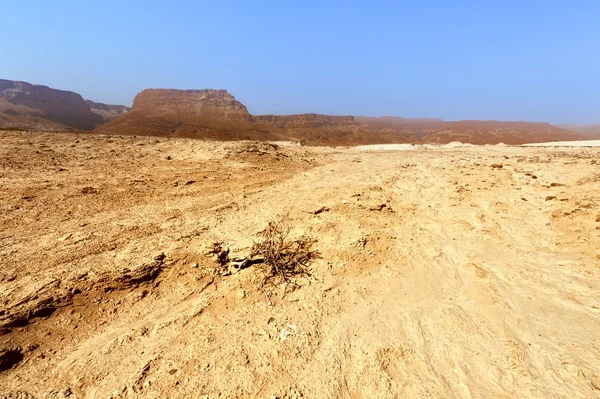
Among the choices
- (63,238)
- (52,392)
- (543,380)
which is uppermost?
(63,238)

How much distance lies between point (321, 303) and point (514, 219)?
3793 mm

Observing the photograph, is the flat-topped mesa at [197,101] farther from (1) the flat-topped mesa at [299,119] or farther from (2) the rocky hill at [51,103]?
(2) the rocky hill at [51,103]

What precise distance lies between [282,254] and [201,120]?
51350 millimetres

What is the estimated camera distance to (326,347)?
2492mm

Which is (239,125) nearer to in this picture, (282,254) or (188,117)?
(188,117)

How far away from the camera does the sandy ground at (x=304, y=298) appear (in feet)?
7.29

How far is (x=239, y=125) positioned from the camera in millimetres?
51250

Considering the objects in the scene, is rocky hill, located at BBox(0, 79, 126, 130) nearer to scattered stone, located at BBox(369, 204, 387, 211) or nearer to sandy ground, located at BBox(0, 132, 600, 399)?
sandy ground, located at BBox(0, 132, 600, 399)

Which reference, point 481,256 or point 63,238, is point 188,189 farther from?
point 481,256

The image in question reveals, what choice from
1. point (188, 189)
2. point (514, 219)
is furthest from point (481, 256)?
point (188, 189)

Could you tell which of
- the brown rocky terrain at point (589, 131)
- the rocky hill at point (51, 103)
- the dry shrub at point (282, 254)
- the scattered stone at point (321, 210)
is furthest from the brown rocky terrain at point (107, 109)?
the brown rocky terrain at point (589, 131)

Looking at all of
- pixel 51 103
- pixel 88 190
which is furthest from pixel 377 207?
pixel 51 103

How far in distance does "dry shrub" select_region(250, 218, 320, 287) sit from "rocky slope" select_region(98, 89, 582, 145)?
36.3 meters

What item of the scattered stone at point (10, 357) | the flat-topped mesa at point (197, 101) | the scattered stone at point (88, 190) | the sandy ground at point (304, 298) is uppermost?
the flat-topped mesa at point (197, 101)
